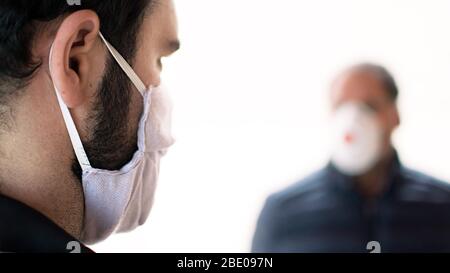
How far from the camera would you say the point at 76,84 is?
865mm

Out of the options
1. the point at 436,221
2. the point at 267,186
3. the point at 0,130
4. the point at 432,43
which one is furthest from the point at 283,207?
the point at 0,130

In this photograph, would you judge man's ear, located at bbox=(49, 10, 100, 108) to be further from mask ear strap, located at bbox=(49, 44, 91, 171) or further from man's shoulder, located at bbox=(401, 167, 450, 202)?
man's shoulder, located at bbox=(401, 167, 450, 202)

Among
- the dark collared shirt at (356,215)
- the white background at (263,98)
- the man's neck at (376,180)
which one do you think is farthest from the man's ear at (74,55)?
the man's neck at (376,180)

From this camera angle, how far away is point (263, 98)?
931 millimetres

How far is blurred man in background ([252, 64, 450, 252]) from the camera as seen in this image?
912 mm

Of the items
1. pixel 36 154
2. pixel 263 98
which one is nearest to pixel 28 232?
pixel 36 154

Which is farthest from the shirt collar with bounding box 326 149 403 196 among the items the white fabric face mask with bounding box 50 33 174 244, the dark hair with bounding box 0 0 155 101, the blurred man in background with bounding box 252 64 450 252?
the dark hair with bounding box 0 0 155 101

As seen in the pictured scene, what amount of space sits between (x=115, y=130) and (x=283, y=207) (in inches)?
12.2

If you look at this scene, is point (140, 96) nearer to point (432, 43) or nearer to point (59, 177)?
point (59, 177)

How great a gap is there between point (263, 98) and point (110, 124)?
0.26 meters

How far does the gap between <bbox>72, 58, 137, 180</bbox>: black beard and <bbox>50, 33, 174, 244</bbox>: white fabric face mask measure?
12 mm

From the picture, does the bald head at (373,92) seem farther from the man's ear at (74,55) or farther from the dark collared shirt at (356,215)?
the man's ear at (74,55)

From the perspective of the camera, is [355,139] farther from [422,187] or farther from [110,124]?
[110,124]

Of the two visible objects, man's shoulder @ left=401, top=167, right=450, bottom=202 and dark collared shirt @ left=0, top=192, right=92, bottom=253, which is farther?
man's shoulder @ left=401, top=167, right=450, bottom=202
